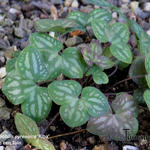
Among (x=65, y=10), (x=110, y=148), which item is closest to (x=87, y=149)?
(x=110, y=148)

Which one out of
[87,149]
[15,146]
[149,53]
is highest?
[149,53]

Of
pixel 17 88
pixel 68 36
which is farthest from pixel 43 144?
pixel 68 36

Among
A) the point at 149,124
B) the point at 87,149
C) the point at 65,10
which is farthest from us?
the point at 65,10

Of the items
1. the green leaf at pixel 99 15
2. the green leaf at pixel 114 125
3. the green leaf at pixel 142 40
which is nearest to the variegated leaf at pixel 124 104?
the green leaf at pixel 114 125

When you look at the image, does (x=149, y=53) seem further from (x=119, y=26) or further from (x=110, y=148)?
(x=110, y=148)

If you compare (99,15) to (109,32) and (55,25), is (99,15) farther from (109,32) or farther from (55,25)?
(55,25)
